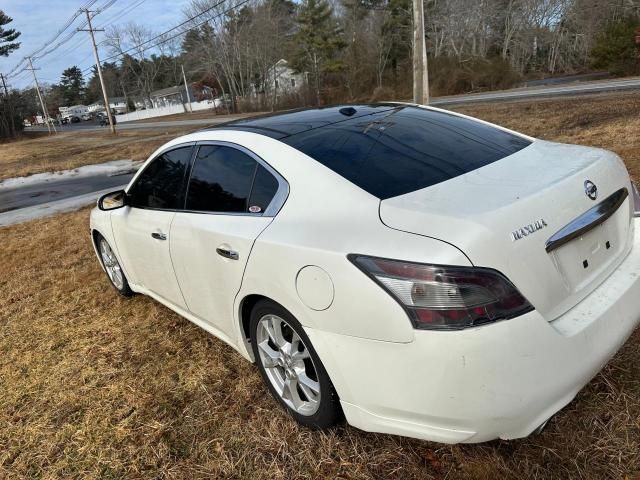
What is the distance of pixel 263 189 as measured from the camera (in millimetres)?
2451

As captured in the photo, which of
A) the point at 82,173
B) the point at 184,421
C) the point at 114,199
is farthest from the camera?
the point at 82,173

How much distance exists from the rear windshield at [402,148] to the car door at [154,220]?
1.03 metres

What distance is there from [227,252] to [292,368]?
2.22 ft

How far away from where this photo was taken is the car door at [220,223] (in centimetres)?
240

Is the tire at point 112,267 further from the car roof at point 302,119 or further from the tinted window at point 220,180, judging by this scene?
the car roof at point 302,119

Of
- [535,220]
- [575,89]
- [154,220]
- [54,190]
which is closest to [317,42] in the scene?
[575,89]

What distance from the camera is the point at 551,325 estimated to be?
176cm

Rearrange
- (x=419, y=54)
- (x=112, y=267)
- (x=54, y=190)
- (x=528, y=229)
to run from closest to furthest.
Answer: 1. (x=528, y=229)
2. (x=112, y=267)
3. (x=54, y=190)
4. (x=419, y=54)

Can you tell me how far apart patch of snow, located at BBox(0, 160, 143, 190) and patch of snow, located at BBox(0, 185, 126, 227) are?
345 cm

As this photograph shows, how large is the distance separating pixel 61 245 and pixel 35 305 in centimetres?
226

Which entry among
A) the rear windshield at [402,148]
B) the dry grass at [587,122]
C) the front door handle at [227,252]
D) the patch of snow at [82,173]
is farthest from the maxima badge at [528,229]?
the patch of snow at [82,173]

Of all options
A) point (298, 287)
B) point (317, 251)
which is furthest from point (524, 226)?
point (298, 287)

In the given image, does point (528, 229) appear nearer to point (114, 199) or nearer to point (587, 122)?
point (114, 199)

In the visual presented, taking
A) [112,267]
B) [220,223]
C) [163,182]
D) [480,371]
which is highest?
[163,182]
